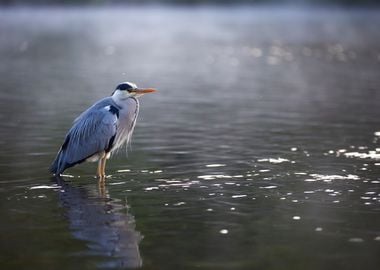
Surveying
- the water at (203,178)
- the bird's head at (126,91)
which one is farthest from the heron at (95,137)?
the water at (203,178)

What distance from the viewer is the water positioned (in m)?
7.76

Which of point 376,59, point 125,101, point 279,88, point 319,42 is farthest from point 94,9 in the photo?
point 125,101

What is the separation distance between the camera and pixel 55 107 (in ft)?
59.6

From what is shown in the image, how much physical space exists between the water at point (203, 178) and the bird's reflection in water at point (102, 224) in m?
0.02

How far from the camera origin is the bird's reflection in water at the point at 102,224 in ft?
24.9

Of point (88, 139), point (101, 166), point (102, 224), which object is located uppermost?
point (88, 139)

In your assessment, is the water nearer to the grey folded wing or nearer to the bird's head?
the grey folded wing

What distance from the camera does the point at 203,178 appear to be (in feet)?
35.7

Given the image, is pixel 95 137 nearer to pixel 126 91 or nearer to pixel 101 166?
pixel 101 166

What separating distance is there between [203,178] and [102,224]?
99.4 inches

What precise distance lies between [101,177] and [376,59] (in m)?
23.7

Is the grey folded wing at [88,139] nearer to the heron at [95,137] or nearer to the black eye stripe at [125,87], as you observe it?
the heron at [95,137]

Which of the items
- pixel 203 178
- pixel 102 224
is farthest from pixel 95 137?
pixel 102 224

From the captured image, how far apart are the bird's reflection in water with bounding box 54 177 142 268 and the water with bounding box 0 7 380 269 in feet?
0.06
